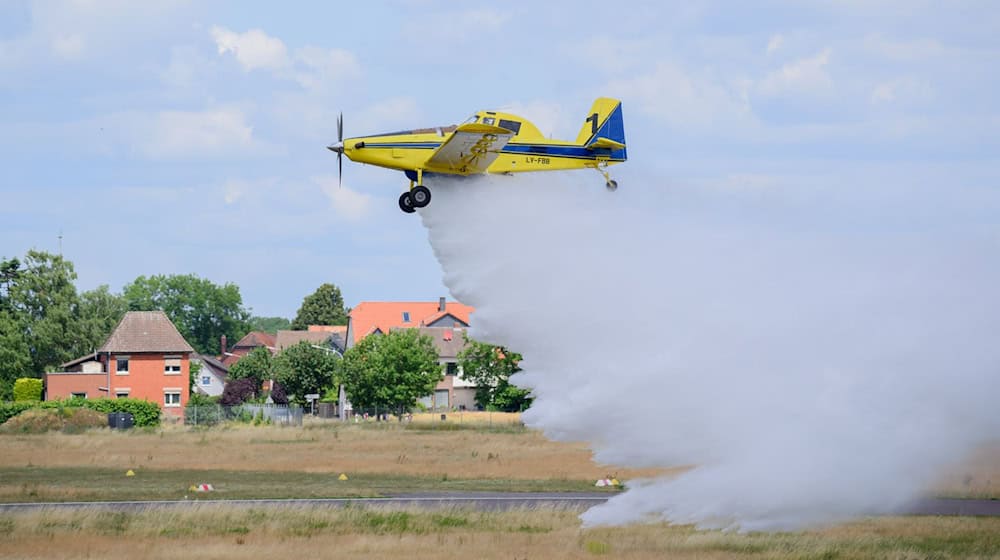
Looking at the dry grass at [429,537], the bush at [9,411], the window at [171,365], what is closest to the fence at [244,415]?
the window at [171,365]

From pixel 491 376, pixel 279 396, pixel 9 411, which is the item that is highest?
pixel 491 376

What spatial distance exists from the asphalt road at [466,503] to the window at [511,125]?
13984 millimetres

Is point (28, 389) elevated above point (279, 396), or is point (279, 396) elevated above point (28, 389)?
point (28, 389)

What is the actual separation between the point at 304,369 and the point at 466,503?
224 ft

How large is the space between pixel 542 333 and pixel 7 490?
27.1 m

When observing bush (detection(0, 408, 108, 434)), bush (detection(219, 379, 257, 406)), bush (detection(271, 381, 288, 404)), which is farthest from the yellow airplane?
bush (detection(219, 379, 257, 406))

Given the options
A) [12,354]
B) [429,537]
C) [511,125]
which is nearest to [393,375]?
[12,354]

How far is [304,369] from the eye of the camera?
4235 inches

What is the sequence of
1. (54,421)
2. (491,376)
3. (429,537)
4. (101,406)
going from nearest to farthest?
(429,537), (54,421), (101,406), (491,376)

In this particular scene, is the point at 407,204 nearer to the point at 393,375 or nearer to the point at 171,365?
the point at 393,375

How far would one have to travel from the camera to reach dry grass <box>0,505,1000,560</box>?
104 feet

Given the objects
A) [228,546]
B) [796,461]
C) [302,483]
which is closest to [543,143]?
[796,461]

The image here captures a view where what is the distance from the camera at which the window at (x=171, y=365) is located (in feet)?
321

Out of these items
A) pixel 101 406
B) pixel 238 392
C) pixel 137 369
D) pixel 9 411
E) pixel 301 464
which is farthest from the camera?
pixel 238 392
